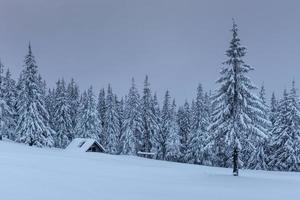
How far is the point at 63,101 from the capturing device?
7094 cm

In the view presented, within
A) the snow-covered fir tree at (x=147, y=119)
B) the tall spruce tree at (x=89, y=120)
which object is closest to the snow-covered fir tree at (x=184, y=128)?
the snow-covered fir tree at (x=147, y=119)

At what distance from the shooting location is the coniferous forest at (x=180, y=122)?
113ft

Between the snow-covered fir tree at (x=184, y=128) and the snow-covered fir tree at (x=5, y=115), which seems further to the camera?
the snow-covered fir tree at (x=184, y=128)

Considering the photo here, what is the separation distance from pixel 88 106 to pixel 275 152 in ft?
119

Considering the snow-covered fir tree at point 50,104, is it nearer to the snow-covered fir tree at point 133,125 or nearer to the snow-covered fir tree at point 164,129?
the snow-covered fir tree at point 133,125

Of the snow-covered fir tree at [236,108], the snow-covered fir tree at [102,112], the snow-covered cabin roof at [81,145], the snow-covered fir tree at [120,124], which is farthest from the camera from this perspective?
the snow-covered fir tree at [102,112]

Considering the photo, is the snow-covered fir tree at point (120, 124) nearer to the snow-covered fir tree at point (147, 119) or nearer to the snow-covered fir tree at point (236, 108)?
the snow-covered fir tree at point (147, 119)

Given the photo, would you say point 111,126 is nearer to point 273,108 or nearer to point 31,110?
point 31,110

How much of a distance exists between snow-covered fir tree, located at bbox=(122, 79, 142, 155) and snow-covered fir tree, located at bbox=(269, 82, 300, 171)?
80.7ft

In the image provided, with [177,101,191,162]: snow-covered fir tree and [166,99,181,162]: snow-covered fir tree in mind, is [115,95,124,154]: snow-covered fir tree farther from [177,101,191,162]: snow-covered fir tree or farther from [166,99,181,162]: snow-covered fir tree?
[177,101,191,162]: snow-covered fir tree

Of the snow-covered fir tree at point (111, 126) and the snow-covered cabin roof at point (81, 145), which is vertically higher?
the snow-covered fir tree at point (111, 126)

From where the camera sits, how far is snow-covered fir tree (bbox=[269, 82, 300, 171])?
5344cm

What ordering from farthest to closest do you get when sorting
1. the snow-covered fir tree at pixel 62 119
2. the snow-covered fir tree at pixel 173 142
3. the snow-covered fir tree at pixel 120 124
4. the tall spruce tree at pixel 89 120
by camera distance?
the snow-covered fir tree at pixel 120 124 → the snow-covered fir tree at pixel 173 142 → the tall spruce tree at pixel 89 120 → the snow-covered fir tree at pixel 62 119

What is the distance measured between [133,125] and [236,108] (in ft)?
120
